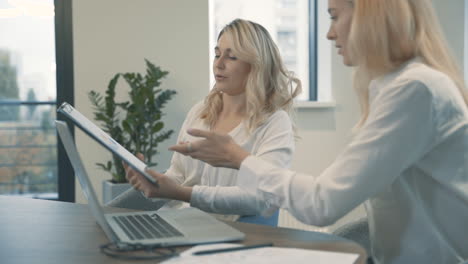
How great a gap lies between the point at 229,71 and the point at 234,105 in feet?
0.50

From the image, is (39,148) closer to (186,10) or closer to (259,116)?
(186,10)

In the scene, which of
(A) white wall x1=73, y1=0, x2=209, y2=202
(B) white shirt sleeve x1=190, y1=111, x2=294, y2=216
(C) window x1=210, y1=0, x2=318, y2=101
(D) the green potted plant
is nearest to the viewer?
(B) white shirt sleeve x1=190, y1=111, x2=294, y2=216

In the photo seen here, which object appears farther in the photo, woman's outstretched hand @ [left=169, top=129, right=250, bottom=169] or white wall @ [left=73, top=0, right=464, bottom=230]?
white wall @ [left=73, top=0, right=464, bottom=230]

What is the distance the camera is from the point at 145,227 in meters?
1.32

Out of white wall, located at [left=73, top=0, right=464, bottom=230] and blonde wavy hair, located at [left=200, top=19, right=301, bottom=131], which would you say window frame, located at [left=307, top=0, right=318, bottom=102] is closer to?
white wall, located at [left=73, top=0, right=464, bottom=230]

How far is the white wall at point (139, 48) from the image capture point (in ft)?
13.4

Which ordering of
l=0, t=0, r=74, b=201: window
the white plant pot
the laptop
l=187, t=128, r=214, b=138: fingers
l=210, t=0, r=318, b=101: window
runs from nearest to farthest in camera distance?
1. the laptop
2. l=187, t=128, r=214, b=138: fingers
3. the white plant pot
4. l=0, t=0, r=74, b=201: window
5. l=210, t=0, r=318, b=101: window

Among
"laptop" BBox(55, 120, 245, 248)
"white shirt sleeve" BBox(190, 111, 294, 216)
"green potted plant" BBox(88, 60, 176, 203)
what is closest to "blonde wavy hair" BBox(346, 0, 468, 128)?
"laptop" BBox(55, 120, 245, 248)

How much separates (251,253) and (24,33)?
155 inches

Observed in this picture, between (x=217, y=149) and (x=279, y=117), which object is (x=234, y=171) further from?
(x=217, y=149)

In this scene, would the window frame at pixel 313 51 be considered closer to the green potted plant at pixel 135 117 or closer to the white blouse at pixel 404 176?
the green potted plant at pixel 135 117

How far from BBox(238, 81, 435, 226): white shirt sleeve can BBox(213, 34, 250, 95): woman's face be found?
1.13m

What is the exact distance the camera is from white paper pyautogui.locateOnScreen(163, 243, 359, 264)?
106cm

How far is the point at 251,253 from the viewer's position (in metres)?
1.12
